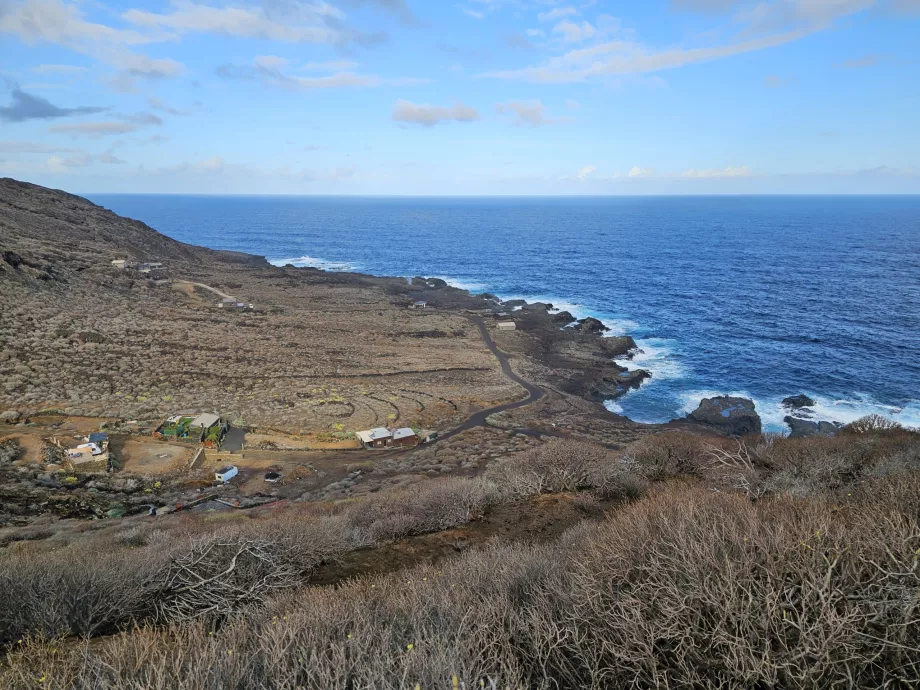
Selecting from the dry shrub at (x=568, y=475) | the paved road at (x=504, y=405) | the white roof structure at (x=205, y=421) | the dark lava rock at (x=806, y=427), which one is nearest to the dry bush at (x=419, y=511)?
the dry shrub at (x=568, y=475)

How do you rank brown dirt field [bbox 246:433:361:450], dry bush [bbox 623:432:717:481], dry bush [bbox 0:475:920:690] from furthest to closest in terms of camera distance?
brown dirt field [bbox 246:433:361:450]
dry bush [bbox 623:432:717:481]
dry bush [bbox 0:475:920:690]

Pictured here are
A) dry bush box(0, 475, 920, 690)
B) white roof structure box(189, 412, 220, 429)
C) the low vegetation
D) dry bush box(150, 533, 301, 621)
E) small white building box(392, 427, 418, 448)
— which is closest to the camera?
dry bush box(0, 475, 920, 690)

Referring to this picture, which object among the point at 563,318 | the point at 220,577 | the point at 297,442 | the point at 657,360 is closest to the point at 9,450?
the point at 297,442

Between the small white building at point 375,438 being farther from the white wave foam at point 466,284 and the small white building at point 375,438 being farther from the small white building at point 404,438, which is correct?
the white wave foam at point 466,284

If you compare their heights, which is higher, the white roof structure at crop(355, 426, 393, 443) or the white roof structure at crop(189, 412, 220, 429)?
the white roof structure at crop(189, 412, 220, 429)

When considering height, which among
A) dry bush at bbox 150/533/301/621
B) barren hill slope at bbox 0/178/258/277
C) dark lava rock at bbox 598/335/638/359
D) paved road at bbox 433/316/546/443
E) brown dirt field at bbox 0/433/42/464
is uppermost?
barren hill slope at bbox 0/178/258/277

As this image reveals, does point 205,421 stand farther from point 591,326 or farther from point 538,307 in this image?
point 538,307

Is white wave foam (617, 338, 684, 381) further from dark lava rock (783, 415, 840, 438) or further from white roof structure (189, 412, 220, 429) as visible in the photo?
white roof structure (189, 412, 220, 429)

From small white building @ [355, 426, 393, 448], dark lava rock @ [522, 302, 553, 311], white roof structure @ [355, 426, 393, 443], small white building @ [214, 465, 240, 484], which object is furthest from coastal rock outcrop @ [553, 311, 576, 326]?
small white building @ [214, 465, 240, 484]
